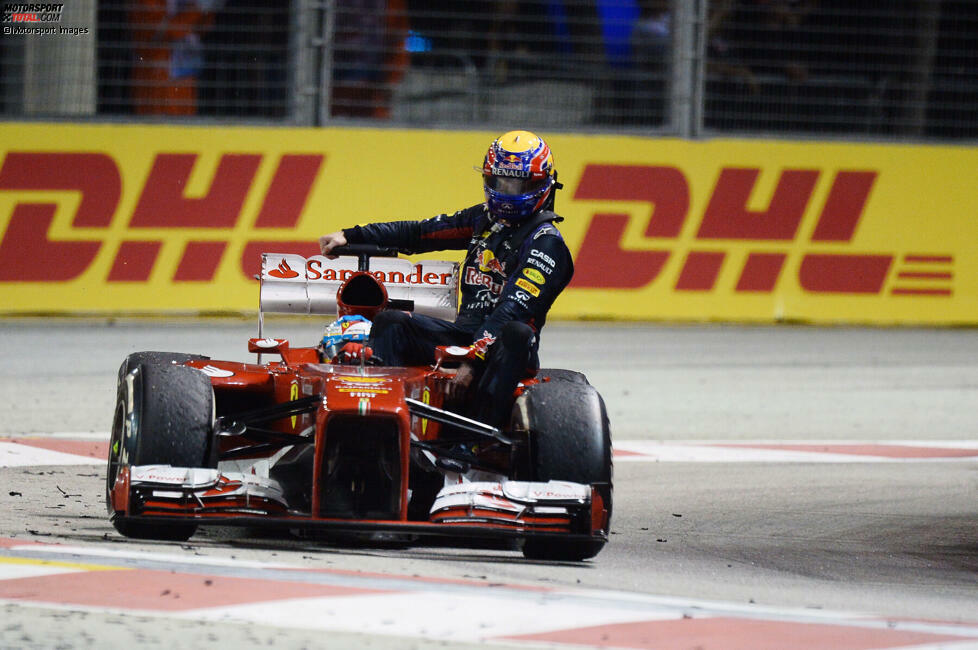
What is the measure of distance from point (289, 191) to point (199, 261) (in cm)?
86

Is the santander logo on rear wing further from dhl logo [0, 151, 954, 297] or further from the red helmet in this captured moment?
dhl logo [0, 151, 954, 297]

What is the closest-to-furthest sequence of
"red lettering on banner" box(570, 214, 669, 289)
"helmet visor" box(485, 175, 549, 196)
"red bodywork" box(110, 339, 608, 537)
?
"red bodywork" box(110, 339, 608, 537)
"helmet visor" box(485, 175, 549, 196)
"red lettering on banner" box(570, 214, 669, 289)

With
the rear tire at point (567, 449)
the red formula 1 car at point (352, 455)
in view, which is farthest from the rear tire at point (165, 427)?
the rear tire at point (567, 449)

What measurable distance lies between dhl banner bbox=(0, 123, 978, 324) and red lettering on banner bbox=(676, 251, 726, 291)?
0.04ft

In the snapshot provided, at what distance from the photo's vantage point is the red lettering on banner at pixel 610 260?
13.2 meters

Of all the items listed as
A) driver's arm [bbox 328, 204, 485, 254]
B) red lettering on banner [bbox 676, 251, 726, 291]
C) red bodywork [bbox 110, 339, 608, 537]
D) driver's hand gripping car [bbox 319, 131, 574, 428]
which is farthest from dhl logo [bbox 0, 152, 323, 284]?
red bodywork [bbox 110, 339, 608, 537]

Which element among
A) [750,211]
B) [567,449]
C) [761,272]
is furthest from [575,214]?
[567,449]


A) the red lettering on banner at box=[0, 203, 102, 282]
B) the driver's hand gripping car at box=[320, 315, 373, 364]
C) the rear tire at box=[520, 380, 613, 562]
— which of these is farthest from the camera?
the red lettering on banner at box=[0, 203, 102, 282]

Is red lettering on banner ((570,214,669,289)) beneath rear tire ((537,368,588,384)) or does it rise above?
above

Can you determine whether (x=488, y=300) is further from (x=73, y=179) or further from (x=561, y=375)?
(x=73, y=179)

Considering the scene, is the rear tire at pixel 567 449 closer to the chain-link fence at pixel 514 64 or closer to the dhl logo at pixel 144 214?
the dhl logo at pixel 144 214

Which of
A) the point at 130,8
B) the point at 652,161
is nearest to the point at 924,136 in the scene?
the point at 652,161

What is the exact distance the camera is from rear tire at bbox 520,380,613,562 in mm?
5660

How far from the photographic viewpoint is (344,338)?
245 inches
